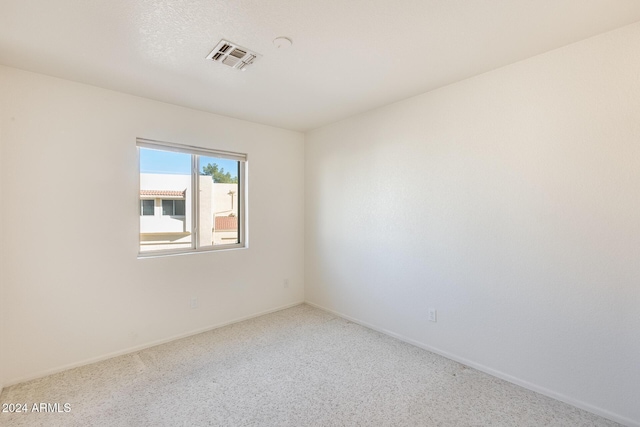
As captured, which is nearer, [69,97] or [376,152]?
[69,97]

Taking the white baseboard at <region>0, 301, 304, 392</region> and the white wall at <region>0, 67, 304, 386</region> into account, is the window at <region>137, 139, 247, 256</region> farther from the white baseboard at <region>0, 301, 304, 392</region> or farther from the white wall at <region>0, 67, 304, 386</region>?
the white baseboard at <region>0, 301, 304, 392</region>

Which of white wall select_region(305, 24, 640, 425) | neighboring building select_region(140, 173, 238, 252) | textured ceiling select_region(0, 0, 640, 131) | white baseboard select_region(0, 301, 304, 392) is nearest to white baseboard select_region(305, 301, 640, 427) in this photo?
white wall select_region(305, 24, 640, 425)

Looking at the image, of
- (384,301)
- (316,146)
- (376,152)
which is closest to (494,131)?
(376,152)

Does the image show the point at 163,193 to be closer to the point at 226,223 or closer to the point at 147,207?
the point at 147,207

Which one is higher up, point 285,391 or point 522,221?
point 522,221

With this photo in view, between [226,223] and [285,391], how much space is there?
2.08m

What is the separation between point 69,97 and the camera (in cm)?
243

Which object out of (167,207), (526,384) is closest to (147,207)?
(167,207)

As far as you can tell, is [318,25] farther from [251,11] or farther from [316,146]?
[316,146]

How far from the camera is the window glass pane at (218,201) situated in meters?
3.31

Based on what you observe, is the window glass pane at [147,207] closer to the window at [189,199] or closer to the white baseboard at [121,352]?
the window at [189,199]

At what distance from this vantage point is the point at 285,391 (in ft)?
6.92

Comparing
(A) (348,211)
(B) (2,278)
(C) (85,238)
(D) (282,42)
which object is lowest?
(B) (2,278)

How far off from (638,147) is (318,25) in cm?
210
